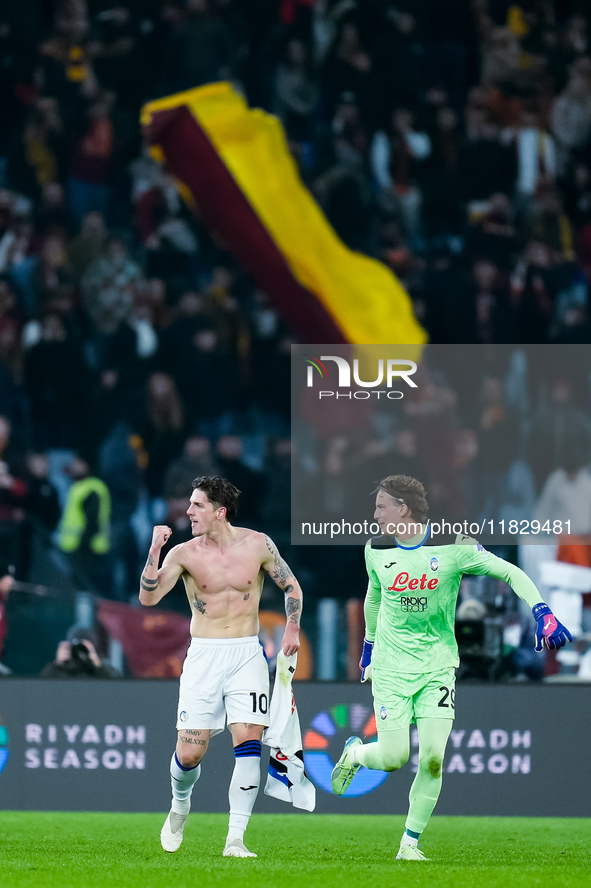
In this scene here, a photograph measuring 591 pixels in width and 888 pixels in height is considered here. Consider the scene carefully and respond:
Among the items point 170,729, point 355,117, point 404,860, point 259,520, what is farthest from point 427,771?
point 355,117

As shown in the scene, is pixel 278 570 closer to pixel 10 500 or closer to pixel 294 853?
pixel 294 853

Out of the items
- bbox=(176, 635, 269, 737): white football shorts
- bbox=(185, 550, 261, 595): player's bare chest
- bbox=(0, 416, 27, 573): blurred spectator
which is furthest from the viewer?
bbox=(0, 416, 27, 573): blurred spectator

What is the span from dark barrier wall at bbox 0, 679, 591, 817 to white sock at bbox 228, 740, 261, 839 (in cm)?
266

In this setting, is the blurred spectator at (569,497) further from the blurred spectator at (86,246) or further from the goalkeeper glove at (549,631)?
the blurred spectator at (86,246)

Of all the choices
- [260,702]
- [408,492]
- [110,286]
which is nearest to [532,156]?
[110,286]

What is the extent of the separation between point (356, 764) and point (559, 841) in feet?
5.52

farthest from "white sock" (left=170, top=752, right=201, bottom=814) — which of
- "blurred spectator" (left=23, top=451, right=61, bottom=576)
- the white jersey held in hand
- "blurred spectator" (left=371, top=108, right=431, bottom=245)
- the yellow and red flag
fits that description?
"blurred spectator" (left=371, top=108, right=431, bottom=245)

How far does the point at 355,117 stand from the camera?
13.3 meters

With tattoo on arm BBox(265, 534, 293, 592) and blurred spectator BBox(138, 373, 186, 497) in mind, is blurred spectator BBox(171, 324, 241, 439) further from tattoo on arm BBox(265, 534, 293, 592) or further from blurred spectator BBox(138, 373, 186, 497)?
tattoo on arm BBox(265, 534, 293, 592)

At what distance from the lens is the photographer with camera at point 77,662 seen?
32.2ft

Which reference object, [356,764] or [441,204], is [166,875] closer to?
[356,764]

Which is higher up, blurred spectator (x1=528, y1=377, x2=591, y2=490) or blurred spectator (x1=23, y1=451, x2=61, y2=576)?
blurred spectator (x1=528, y1=377, x2=591, y2=490)

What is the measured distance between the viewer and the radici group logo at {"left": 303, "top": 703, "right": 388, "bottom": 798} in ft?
29.5

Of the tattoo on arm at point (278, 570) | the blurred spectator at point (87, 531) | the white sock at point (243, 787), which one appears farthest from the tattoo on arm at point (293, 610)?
the blurred spectator at point (87, 531)
